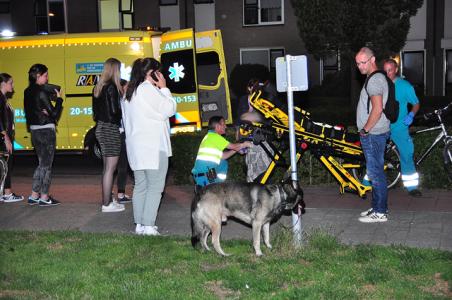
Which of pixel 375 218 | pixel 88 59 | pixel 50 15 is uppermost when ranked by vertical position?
pixel 50 15

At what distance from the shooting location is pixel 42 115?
9055mm

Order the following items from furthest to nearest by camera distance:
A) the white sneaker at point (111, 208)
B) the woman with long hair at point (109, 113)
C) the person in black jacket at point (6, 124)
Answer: the person in black jacket at point (6, 124) → the white sneaker at point (111, 208) → the woman with long hair at point (109, 113)

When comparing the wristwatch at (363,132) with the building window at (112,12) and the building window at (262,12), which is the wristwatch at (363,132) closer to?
the building window at (262,12)

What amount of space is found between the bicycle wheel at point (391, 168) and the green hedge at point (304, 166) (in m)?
0.40

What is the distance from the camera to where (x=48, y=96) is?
9141 mm

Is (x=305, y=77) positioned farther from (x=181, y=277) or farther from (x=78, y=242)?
(x=78, y=242)

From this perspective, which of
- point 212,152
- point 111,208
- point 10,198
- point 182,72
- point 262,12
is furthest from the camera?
point 262,12

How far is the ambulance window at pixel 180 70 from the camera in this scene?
1405 centimetres

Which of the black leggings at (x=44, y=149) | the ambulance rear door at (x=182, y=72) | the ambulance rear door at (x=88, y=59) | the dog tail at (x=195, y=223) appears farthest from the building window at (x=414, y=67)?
the dog tail at (x=195, y=223)

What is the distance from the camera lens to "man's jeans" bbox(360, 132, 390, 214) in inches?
297

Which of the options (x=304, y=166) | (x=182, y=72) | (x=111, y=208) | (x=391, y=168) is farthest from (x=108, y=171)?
(x=182, y=72)

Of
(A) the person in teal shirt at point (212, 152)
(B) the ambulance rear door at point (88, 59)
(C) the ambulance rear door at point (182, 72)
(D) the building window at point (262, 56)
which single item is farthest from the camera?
(D) the building window at point (262, 56)

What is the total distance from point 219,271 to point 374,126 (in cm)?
279

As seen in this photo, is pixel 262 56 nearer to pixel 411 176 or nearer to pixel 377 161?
pixel 411 176
